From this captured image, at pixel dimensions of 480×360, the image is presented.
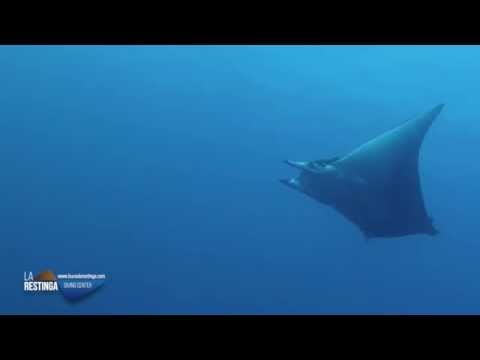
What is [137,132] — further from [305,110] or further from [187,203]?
[305,110]

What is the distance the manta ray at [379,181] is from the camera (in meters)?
2.96

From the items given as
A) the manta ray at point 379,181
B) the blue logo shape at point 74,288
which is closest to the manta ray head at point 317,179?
the manta ray at point 379,181

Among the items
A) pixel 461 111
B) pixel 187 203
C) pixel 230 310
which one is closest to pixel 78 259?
pixel 187 203

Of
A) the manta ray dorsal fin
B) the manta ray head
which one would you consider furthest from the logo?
the manta ray dorsal fin

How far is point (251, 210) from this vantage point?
3.30m

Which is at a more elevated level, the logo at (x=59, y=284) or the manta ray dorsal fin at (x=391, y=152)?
the manta ray dorsal fin at (x=391, y=152)

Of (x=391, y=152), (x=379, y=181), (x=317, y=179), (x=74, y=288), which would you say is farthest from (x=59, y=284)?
(x=391, y=152)

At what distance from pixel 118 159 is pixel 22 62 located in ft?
3.20

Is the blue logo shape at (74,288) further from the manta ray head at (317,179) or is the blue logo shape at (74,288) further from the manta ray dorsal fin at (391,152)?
the manta ray dorsal fin at (391,152)

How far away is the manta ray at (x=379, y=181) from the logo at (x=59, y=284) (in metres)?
1.66

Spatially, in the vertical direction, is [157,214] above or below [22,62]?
below

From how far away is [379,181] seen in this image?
2.98 m

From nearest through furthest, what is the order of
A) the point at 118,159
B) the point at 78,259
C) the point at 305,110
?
the point at 78,259 → the point at 118,159 → the point at 305,110

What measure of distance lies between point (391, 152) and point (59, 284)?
8.03 feet
